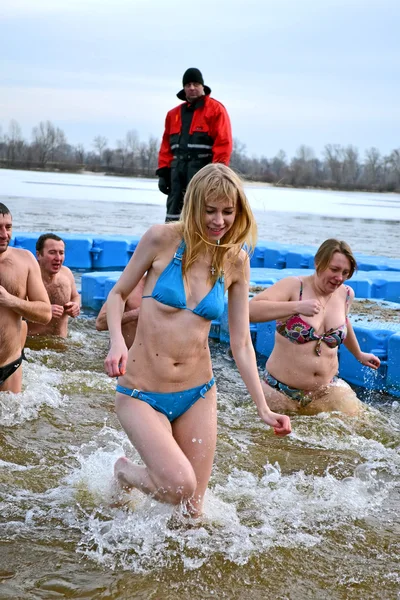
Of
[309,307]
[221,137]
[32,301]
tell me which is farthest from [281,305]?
[221,137]

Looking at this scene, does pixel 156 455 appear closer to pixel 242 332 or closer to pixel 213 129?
pixel 242 332

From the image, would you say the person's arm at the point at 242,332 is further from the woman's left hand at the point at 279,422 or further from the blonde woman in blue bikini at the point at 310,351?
the blonde woman in blue bikini at the point at 310,351

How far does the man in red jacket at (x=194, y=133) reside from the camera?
888 centimetres

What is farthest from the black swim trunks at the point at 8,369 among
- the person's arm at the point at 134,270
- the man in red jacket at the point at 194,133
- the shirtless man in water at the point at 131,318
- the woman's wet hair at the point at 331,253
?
the man in red jacket at the point at 194,133

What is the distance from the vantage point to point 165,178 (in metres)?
9.61

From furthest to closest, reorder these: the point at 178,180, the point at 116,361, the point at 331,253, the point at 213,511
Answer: the point at 178,180 < the point at 331,253 < the point at 213,511 < the point at 116,361

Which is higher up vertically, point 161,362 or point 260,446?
point 161,362

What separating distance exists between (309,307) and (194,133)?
4613 millimetres

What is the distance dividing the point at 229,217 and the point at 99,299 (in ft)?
21.5

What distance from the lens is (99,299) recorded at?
388 inches

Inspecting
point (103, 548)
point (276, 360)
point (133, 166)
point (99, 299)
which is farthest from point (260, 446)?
point (133, 166)

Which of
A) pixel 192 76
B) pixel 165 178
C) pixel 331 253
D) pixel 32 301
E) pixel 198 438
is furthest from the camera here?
pixel 165 178

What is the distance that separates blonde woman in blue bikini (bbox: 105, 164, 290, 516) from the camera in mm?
3393

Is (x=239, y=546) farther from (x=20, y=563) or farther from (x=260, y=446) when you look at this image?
(x=260, y=446)
